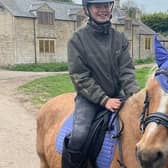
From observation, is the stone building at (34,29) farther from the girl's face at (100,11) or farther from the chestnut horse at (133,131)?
the girl's face at (100,11)

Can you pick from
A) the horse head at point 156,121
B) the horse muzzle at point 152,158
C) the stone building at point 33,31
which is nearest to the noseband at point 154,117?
the horse head at point 156,121

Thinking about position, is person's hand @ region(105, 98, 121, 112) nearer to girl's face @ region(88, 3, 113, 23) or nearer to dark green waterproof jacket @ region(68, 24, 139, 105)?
dark green waterproof jacket @ region(68, 24, 139, 105)

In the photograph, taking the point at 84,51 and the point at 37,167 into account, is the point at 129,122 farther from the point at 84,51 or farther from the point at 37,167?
the point at 37,167

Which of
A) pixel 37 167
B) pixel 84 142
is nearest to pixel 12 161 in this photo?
pixel 37 167

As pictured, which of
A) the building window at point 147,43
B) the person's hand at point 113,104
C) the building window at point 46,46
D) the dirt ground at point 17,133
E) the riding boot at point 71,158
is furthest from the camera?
the building window at point 147,43

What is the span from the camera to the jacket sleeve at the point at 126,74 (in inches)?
150

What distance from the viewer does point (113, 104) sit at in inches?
142

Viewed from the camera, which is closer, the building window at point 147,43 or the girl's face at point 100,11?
the girl's face at point 100,11

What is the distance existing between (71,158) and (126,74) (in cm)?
96

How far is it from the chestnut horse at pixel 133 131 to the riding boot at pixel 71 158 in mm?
327

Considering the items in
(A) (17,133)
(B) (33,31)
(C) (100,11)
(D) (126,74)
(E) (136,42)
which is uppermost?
(B) (33,31)

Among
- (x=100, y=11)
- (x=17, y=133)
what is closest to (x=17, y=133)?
(x=17, y=133)

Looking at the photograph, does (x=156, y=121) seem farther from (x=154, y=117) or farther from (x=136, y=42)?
(x=136, y=42)

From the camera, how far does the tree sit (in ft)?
231
